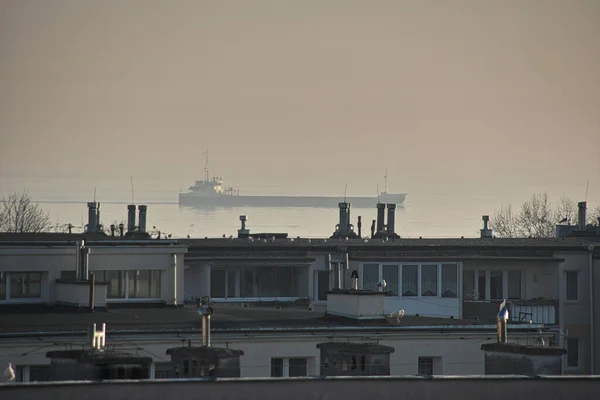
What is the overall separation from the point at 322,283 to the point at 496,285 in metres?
8.11

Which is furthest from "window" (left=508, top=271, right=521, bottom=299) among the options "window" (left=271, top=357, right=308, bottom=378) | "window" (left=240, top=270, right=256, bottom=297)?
"window" (left=271, top=357, right=308, bottom=378)

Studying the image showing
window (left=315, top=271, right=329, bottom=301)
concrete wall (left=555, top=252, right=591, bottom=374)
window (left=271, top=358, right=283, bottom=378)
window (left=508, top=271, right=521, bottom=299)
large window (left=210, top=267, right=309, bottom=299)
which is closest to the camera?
window (left=271, top=358, right=283, bottom=378)

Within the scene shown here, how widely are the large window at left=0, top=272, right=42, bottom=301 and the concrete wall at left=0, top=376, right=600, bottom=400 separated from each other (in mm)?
21866

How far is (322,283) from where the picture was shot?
229 feet

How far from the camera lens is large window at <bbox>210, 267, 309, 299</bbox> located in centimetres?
6906

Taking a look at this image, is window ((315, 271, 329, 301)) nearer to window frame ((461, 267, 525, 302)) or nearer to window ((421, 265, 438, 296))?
window ((421, 265, 438, 296))

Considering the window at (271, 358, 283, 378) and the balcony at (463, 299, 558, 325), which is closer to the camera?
the window at (271, 358, 283, 378)

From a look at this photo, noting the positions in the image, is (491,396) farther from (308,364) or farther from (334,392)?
(308,364)

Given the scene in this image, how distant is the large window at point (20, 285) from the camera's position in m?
56.3

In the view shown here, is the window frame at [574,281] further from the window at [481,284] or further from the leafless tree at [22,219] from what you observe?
the leafless tree at [22,219]

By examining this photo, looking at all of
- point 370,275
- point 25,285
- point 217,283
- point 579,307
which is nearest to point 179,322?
point 25,285

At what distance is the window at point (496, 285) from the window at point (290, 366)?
28.0 metres

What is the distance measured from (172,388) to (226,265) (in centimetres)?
3393

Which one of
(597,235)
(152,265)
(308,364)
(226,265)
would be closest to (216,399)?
(308,364)
